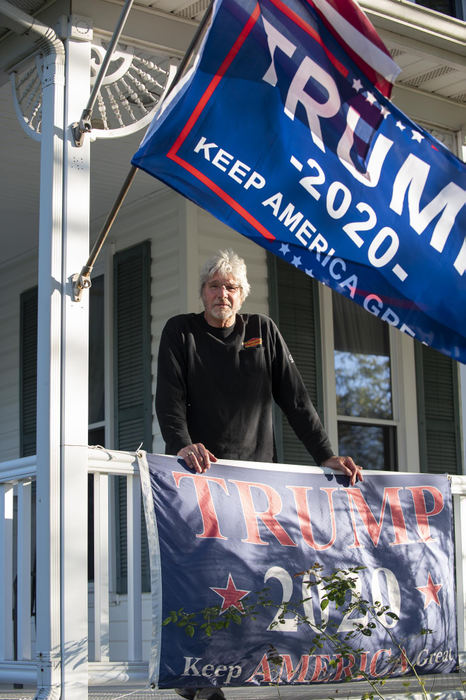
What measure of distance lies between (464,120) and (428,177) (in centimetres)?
204

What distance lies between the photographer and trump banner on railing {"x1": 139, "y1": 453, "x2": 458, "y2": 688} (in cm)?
474

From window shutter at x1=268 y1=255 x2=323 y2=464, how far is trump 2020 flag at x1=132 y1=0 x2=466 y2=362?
9.78 feet

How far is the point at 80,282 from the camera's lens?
5039 mm

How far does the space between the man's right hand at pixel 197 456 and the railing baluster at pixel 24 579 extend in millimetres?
980

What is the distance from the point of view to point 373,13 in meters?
6.11

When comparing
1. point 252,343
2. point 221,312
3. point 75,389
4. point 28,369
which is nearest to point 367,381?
point 28,369

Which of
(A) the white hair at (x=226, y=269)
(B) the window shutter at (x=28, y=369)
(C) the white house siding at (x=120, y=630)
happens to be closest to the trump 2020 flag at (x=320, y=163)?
(A) the white hair at (x=226, y=269)

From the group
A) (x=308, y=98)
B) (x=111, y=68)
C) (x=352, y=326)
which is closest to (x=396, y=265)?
(x=308, y=98)

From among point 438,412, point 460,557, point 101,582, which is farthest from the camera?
point 438,412

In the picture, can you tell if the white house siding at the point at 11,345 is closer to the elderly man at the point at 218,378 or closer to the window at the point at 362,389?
the window at the point at 362,389

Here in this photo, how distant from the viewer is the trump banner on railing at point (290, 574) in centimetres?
474

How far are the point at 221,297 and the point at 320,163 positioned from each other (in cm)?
80

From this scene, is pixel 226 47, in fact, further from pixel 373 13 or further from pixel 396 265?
pixel 373 13

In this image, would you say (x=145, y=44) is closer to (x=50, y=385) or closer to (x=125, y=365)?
(x=50, y=385)
